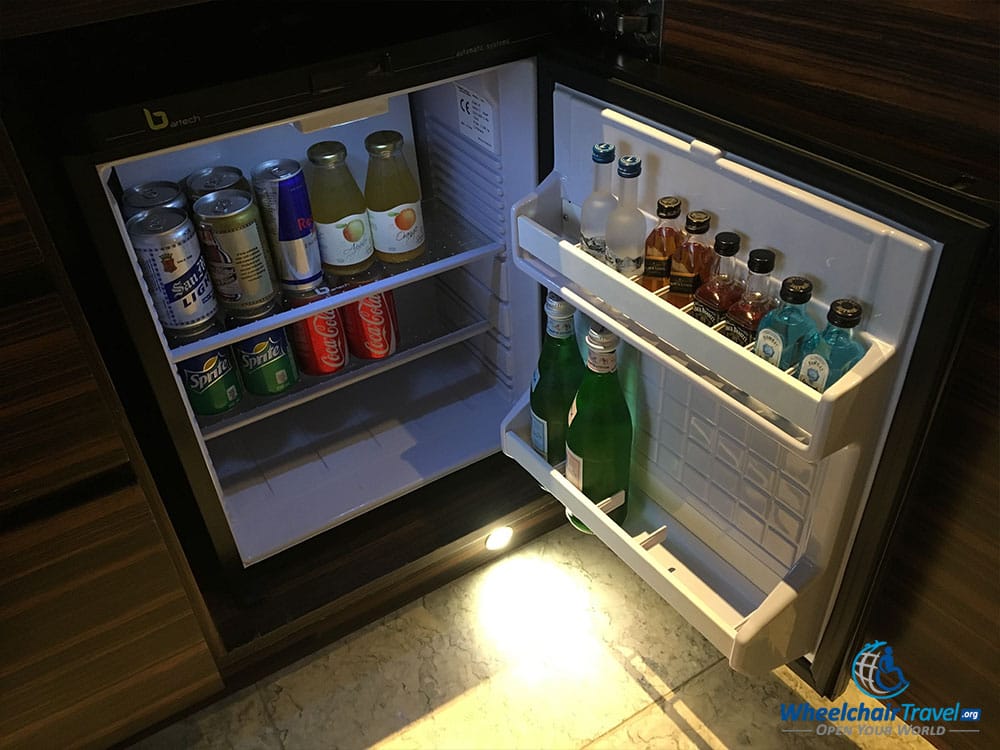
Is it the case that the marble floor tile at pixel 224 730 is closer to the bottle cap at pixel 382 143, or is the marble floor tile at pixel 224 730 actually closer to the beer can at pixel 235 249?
the beer can at pixel 235 249

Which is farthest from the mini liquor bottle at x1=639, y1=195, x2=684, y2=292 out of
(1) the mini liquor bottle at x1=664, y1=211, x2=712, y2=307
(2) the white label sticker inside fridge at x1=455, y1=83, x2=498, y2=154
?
(2) the white label sticker inside fridge at x1=455, y1=83, x2=498, y2=154

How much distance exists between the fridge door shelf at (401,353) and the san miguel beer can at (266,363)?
2 cm

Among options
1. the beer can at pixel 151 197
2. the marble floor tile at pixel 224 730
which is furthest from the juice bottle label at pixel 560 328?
the marble floor tile at pixel 224 730

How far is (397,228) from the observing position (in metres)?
1.41

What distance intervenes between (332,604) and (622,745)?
0.49 meters

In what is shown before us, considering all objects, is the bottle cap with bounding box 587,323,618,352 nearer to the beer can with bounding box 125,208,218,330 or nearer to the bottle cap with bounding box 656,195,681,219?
the bottle cap with bounding box 656,195,681,219

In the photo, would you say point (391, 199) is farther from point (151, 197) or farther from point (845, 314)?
point (845, 314)

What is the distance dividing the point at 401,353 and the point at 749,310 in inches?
32.0

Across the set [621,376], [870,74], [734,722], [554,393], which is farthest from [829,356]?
[734,722]

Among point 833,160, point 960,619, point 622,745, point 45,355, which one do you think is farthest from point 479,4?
point 622,745

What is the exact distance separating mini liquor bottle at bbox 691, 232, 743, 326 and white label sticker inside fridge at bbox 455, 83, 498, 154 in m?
0.53

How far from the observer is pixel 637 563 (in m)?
1.16

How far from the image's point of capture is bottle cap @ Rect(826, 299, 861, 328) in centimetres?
79

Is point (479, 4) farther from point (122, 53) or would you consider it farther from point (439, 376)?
point (439, 376)
